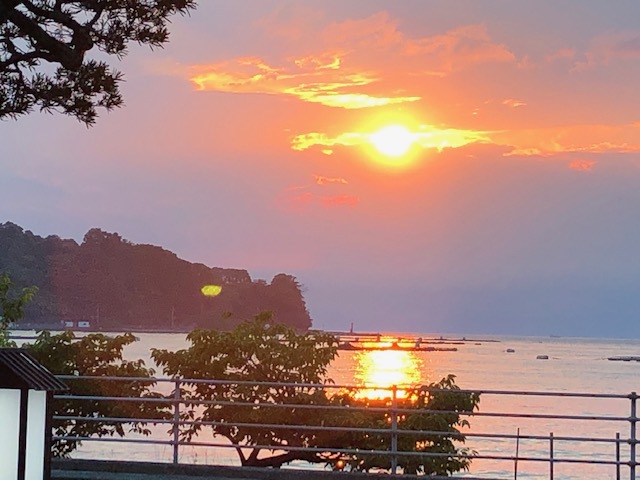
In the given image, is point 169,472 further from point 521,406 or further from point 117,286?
point 117,286

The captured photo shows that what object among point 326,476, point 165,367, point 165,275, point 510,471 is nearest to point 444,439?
point 165,367

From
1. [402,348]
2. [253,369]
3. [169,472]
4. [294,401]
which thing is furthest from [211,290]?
[402,348]

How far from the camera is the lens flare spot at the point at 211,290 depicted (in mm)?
79062

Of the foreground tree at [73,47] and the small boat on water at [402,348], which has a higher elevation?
the small boat on water at [402,348]

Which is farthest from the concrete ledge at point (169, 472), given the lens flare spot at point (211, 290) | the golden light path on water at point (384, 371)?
the golden light path on water at point (384, 371)

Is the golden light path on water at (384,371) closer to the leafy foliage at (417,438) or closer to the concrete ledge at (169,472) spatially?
the leafy foliage at (417,438)

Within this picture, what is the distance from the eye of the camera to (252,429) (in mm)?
17281

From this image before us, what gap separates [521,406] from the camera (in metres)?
78.9

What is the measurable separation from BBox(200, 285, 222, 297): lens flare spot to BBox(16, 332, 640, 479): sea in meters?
4.70

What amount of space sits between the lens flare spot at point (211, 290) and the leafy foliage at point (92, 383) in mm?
55998

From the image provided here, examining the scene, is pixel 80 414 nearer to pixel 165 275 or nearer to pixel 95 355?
pixel 95 355

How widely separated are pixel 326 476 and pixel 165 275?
294 ft

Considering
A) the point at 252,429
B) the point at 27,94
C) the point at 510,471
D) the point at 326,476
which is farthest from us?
the point at 510,471

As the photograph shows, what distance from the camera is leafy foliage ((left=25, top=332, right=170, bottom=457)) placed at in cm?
1795
